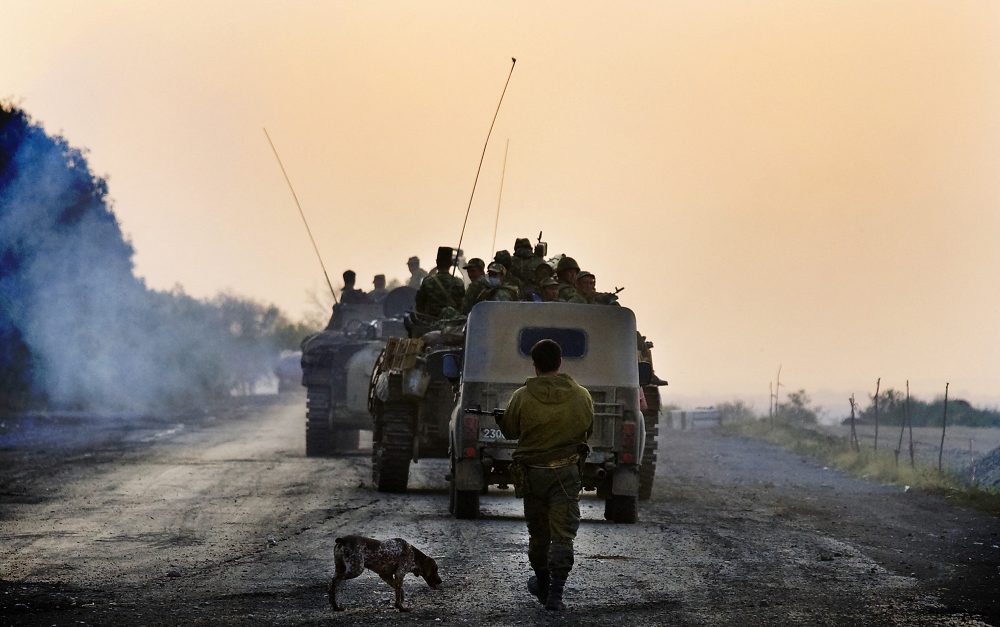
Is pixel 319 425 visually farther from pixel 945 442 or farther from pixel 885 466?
pixel 945 442

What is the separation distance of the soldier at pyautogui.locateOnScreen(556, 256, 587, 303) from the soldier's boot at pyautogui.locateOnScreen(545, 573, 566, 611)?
6.94 m

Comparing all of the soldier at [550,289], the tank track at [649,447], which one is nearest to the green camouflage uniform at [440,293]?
the soldier at [550,289]

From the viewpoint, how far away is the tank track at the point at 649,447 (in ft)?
57.1

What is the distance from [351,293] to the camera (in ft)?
86.7

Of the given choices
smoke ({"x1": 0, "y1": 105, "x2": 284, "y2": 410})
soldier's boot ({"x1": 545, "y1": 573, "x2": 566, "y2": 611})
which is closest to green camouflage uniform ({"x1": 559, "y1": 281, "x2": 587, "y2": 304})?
soldier's boot ({"x1": 545, "y1": 573, "x2": 566, "y2": 611})

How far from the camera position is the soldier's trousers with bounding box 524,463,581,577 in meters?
9.37

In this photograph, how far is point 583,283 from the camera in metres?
16.5

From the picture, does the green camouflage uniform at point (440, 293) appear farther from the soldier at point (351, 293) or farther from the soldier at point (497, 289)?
the soldier at point (351, 293)

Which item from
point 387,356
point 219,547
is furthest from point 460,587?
point 387,356

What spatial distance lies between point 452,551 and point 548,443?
2555 millimetres

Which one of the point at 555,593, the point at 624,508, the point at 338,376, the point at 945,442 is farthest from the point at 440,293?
the point at 945,442

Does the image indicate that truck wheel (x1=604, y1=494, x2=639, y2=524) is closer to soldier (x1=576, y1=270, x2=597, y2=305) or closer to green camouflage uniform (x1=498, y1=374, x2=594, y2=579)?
soldier (x1=576, y1=270, x2=597, y2=305)

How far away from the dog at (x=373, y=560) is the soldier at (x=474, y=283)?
675 cm

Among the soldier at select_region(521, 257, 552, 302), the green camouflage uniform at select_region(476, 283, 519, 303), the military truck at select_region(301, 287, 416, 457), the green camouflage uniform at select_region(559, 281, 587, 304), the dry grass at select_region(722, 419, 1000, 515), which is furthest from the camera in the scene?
the military truck at select_region(301, 287, 416, 457)
